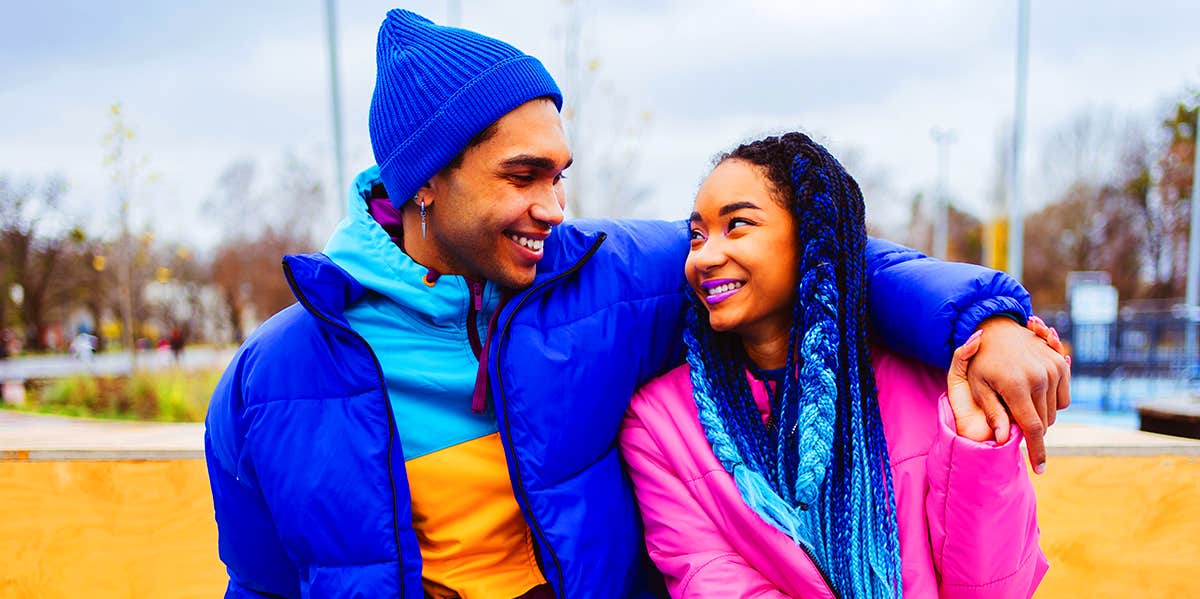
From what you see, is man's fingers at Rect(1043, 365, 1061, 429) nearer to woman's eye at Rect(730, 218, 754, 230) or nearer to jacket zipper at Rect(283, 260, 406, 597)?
woman's eye at Rect(730, 218, 754, 230)

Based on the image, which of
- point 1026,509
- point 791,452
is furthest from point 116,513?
point 1026,509

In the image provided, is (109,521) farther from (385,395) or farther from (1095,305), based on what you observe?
(1095,305)

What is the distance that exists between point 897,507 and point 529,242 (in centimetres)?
111

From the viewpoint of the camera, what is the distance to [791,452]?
185 centimetres

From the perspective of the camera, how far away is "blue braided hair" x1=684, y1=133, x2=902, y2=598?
1724 millimetres

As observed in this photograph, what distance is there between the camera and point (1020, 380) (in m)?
1.44

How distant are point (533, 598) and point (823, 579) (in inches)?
28.2

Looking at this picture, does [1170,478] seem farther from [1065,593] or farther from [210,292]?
[210,292]

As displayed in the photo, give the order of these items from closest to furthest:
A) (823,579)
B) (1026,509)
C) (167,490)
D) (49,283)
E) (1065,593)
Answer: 1. (1026,509)
2. (823,579)
3. (1065,593)
4. (167,490)
5. (49,283)

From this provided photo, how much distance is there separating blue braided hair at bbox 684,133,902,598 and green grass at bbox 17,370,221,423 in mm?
8180

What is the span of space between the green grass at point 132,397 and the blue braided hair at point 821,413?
818cm

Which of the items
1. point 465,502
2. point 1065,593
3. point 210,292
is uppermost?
point 465,502

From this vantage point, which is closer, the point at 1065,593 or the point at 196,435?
the point at 1065,593

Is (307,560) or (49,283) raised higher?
(307,560)
